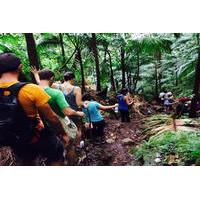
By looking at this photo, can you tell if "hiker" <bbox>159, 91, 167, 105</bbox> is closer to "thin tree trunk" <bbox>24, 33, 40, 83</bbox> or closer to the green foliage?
the green foliage

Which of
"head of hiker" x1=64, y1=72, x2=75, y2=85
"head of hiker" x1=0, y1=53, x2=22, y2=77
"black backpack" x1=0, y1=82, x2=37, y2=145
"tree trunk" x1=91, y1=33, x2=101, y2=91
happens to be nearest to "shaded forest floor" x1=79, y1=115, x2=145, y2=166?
"tree trunk" x1=91, y1=33, x2=101, y2=91

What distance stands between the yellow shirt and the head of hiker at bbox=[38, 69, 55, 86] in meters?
0.35

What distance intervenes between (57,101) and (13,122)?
16.6 inches

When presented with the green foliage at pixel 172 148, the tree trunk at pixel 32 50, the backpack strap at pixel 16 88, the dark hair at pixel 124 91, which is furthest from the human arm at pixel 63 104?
the green foliage at pixel 172 148

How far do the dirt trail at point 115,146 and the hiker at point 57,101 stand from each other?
24 centimetres

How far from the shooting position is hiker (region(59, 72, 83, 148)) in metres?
3.31

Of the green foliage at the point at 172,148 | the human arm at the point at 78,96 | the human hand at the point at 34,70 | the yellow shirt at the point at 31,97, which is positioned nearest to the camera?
the yellow shirt at the point at 31,97

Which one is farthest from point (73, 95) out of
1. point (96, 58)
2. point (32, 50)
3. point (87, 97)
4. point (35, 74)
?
point (32, 50)

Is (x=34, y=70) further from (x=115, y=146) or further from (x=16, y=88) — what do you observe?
(x=115, y=146)

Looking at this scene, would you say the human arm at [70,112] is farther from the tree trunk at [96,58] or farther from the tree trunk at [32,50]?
the tree trunk at [32,50]

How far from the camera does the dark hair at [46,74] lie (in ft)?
10.5
